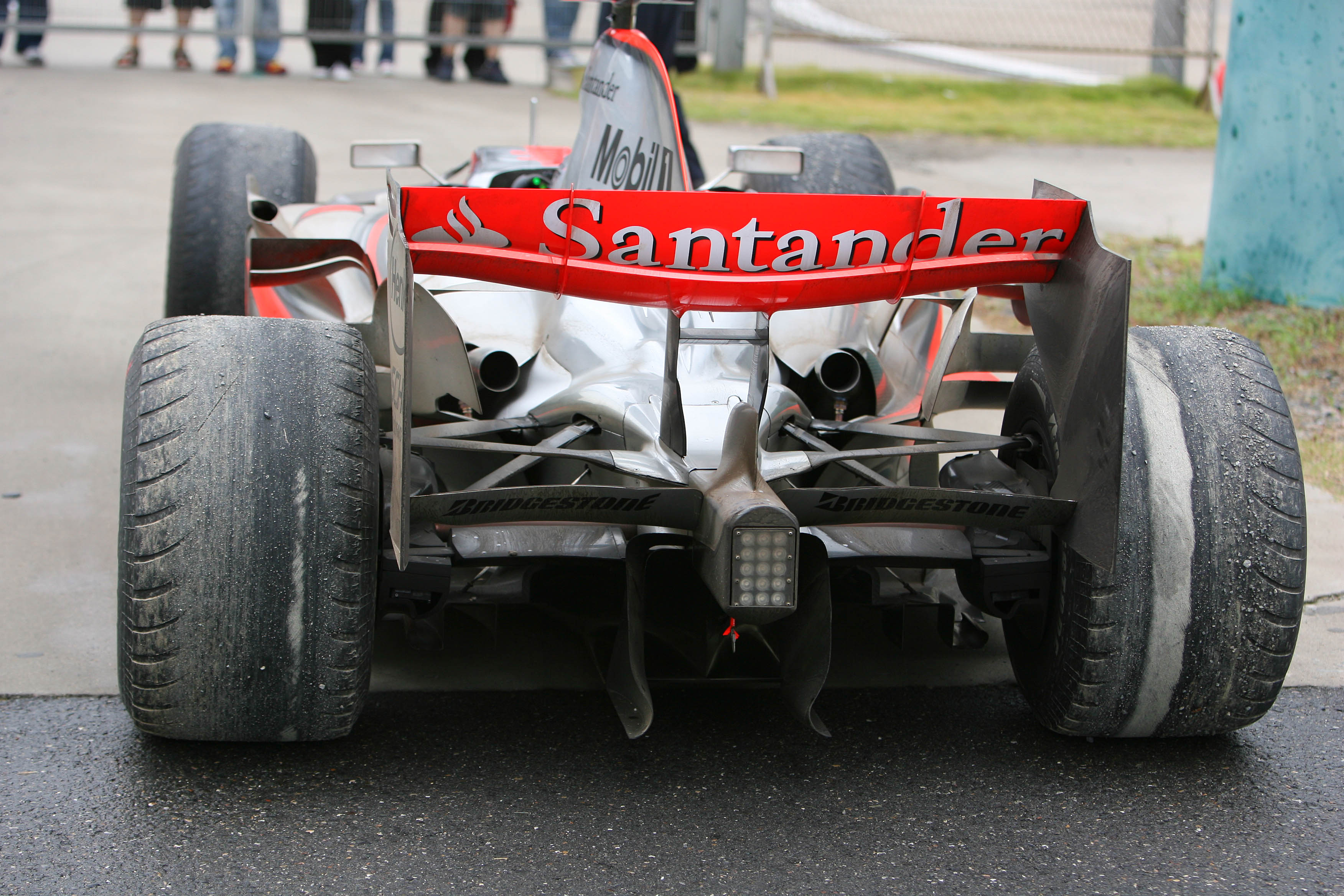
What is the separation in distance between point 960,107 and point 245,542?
12.1 m

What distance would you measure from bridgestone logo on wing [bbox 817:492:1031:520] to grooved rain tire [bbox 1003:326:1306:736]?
0.18m

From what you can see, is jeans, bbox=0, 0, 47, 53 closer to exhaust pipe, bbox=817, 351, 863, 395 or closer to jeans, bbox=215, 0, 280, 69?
jeans, bbox=215, 0, 280, 69

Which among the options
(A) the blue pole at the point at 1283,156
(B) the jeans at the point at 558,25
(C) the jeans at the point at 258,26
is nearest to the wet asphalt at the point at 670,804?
(A) the blue pole at the point at 1283,156

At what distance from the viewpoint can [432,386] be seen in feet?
10.7

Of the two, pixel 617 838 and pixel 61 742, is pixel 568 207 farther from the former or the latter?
pixel 61 742

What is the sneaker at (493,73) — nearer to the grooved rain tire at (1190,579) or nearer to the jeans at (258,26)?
the jeans at (258,26)

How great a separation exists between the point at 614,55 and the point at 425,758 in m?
2.34

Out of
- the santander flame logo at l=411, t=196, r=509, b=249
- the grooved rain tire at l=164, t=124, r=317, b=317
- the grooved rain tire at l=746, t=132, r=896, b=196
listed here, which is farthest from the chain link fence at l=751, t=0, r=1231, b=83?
the santander flame logo at l=411, t=196, r=509, b=249

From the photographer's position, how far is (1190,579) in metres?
2.83

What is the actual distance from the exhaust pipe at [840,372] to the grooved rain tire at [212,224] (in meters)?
2.40

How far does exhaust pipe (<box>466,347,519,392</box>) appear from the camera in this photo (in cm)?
359

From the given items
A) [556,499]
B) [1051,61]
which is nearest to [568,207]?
[556,499]

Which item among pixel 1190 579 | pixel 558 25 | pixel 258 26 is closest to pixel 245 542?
pixel 1190 579

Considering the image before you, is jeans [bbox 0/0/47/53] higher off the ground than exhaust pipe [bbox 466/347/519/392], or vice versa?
jeans [bbox 0/0/47/53]
